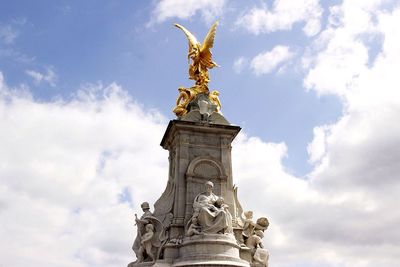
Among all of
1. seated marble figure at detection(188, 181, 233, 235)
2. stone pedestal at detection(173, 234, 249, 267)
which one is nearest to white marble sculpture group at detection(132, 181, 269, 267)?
seated marble figure at detection(188, 181, 233, 235)

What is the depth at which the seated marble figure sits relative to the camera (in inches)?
683

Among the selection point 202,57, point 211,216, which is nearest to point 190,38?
point 202,57

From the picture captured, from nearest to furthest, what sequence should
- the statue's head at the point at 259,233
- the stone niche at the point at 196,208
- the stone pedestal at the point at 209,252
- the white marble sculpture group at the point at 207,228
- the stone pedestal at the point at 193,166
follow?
the stone pedestal at the point at 209,252 < the stone niche at the point at 196,208 < the white marble sculpture group at the point at 207,228 < the stone pedestal at the point at 193,166 < the statue's head at the point at 259,233

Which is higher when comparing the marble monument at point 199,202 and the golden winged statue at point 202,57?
the golden winged statue at point 202,57

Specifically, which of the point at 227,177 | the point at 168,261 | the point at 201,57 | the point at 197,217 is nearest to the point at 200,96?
the point at 201,57

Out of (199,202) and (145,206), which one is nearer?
(199,202)

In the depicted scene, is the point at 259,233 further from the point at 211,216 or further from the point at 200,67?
the point at 200,67

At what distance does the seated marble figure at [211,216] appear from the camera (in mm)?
17344

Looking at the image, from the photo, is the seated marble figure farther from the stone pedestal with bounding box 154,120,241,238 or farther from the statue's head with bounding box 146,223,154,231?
the statue's head with bounding box 146,223,154,231

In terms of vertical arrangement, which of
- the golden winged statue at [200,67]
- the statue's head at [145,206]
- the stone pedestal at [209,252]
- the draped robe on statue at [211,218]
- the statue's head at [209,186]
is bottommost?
the stone pedestal at [209,252]

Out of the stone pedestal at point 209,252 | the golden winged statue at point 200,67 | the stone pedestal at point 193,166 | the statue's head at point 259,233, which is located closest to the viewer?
the stone pedestal at point 209,252

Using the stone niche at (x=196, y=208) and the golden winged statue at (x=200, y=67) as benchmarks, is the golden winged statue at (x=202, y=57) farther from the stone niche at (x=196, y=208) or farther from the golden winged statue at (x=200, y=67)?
the stone niche at (x=196, y=208)

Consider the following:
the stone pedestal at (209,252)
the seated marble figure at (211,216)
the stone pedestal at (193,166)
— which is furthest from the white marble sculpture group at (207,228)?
the stone pedestal at (193,166)

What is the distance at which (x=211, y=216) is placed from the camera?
1748 centimetres
